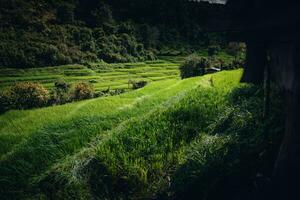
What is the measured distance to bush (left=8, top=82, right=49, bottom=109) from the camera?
2633 cm

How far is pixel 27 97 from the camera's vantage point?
88.8 ft

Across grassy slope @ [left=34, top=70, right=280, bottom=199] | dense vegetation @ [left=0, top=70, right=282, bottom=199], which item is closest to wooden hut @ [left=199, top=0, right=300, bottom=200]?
dense vegetation @ [left=0, top=70, right=282, bottom=199]

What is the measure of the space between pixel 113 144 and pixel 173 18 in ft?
170

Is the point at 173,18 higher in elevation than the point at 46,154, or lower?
higher

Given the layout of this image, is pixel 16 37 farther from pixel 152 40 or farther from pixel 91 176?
pixel 91 176

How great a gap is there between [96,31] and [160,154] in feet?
161

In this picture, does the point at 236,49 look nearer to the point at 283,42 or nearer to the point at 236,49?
the point at 236,49

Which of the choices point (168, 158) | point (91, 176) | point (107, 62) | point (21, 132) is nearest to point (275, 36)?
point (168, 158)

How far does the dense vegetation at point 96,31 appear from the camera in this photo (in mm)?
46125

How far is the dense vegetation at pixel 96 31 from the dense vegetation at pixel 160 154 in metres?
34.7

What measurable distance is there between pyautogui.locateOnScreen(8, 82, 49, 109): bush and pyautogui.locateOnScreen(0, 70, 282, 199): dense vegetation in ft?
50.3

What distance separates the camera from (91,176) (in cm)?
772

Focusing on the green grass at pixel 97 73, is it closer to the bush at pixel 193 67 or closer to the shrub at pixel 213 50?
the shrub at pixel 213 50

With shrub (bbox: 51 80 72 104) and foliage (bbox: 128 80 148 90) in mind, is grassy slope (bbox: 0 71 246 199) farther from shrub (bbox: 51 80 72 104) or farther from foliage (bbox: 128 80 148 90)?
foliage (bbox: 128 80 148 90)
